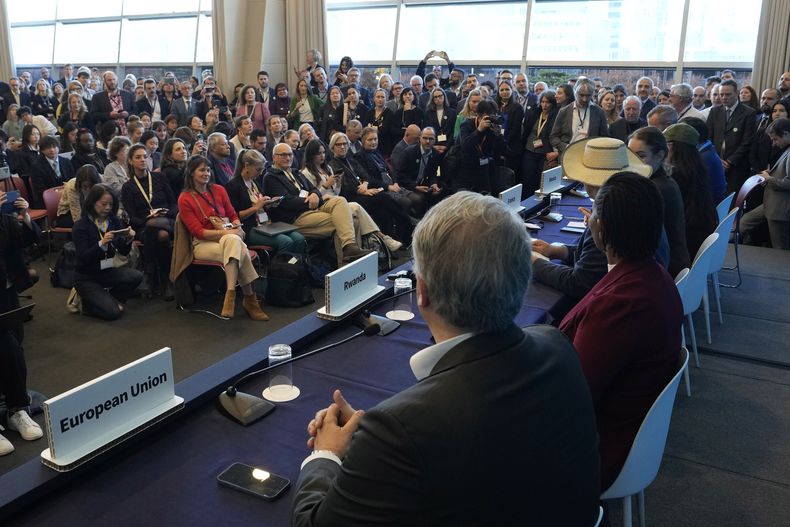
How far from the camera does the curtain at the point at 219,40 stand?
436 inches

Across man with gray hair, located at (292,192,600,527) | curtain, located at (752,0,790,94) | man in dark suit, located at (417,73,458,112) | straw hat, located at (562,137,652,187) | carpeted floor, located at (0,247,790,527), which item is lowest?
carpeted floor, located at (0,247,790,527)

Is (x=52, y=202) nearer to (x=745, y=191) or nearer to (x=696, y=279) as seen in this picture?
(x=696, y=279)

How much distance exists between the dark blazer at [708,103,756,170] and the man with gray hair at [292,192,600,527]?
21.3 ft

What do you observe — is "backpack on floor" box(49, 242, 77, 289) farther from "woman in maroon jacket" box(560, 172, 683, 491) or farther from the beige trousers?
"woman in maroon jacket" box(560, 172, 683, 491)

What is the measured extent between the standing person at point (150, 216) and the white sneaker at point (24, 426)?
196 centimetres

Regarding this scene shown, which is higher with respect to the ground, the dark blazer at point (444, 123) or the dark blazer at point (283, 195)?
the dark blazer at point (444, 123)

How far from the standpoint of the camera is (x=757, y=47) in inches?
326

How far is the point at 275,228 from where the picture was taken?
5.06 meters

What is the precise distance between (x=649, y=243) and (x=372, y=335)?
1017 millimetres

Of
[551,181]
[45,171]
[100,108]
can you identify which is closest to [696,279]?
[551,181]

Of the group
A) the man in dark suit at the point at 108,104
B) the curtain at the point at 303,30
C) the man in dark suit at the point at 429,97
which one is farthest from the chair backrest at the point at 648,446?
the curtain at the point at 303,30

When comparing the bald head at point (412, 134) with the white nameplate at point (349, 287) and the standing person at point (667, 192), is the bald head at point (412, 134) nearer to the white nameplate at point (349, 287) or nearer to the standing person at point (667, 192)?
the standing person at point (667, 192)

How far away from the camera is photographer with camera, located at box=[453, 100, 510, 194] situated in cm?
618

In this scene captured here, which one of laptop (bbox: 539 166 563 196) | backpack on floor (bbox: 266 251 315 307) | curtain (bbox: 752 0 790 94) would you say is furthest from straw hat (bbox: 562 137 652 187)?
curtain (bbox: 752 0 790 94)
